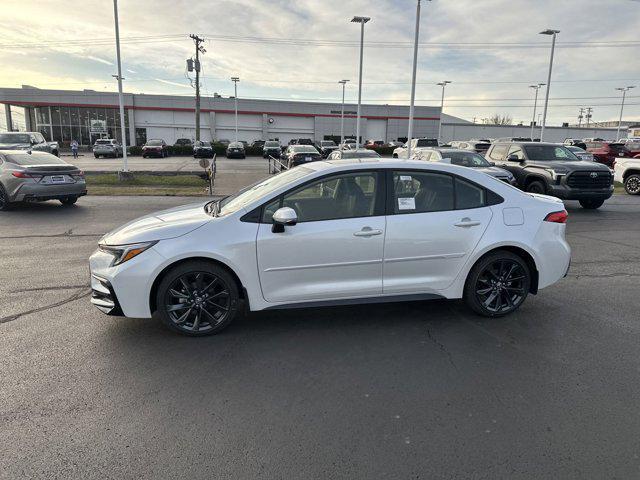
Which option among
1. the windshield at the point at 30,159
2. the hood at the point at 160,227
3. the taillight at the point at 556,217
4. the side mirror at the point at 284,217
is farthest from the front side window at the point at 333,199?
the windshield at the point at 30,159

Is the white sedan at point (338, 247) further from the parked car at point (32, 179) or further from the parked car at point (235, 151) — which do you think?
the parked car at point (235, 151)

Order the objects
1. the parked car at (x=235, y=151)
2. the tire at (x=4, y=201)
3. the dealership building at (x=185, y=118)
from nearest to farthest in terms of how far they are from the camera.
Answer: the tire at (x=4, y=201)
the parked car at (x=235, y=151)
the dealership building at (x=185, y=118)

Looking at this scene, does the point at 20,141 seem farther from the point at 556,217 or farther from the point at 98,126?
the point at 98,126

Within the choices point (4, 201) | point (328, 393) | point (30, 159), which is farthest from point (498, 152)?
point (4, 201)

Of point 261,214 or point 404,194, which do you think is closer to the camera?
point 261,214

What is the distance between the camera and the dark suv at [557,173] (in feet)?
40.4

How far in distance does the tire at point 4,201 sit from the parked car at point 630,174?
19828 mm

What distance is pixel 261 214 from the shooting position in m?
4.23

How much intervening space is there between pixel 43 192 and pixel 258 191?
9.35 meters

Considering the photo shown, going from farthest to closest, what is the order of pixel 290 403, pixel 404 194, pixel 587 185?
pixel 587 185 → pixel 404 194 → pixel 290 403

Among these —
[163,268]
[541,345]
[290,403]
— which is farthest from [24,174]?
[541,345]

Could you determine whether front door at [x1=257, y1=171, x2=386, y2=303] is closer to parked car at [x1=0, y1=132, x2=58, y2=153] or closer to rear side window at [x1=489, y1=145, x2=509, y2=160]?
rear side window at [x1=489, y1=145, x2=509, y2=160]

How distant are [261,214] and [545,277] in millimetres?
3025

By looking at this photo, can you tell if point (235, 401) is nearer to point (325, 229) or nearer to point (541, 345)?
point (325, 229)
